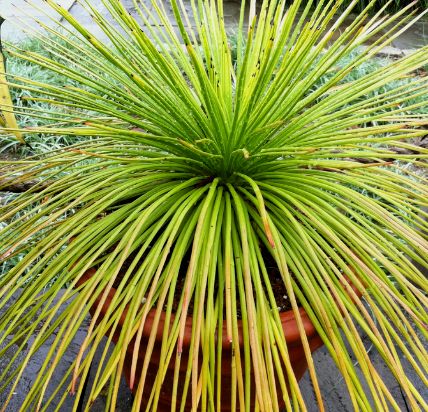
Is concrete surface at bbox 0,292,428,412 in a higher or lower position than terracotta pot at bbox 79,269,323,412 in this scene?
lower

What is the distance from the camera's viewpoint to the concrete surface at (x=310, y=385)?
1.37 m

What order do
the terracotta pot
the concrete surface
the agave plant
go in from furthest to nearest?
the concrete surface
the terracotta pot
the agave plant

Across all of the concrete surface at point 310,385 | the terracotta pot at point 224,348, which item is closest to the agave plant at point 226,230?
the terracotta pot at point 224,348

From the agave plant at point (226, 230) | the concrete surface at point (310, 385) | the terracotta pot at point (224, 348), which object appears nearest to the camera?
the agave plant at point (226, 230)

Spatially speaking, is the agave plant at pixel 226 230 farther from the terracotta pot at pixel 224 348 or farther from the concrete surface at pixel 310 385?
the concrete surface at pixel 310 385

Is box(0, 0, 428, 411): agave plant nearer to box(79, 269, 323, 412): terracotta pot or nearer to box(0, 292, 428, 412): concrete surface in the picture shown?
box(79, 269, 323, 412): terracotta pot

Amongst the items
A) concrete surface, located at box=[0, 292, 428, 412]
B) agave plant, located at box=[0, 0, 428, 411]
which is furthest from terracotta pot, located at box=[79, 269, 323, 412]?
concrete surface, located at box=[0, 292, 428, 412]

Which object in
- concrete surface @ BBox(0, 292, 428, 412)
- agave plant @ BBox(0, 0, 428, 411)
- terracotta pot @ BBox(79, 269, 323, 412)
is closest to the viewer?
agave plant @ BBox(0, 0, 428, 411)

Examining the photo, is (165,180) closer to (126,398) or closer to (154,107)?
(154,107)

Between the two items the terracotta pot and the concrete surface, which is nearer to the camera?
the terracotta pot

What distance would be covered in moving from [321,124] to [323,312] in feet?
1.53

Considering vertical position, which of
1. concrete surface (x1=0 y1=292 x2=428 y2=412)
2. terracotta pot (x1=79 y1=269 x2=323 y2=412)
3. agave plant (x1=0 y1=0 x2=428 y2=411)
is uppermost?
agave plant (x1=0 y1=0 x2=428 y2=411)

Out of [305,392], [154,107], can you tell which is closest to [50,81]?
[154,107]

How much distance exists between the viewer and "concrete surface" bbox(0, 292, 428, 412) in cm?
137
